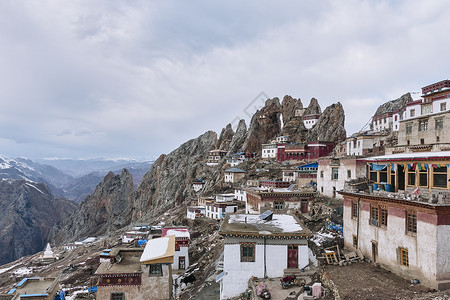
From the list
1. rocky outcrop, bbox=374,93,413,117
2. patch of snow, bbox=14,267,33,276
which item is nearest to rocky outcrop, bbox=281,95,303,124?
rocky outcrop, bbox=374,93,413,117

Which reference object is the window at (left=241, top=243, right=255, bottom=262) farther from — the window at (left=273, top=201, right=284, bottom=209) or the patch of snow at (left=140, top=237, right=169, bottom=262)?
the window at (left=273, top=201, right=284, bottom=209)

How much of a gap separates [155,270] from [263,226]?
1000 centimetres

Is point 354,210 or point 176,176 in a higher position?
point 354,210

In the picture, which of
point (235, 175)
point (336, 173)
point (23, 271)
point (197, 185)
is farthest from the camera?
point (197, 185)

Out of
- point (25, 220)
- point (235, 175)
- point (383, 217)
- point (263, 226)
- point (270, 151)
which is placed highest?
point (270, 151)

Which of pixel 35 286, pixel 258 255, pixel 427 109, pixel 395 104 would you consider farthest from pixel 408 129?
pixel 395 104

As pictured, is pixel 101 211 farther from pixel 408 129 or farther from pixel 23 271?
pixel 408 129

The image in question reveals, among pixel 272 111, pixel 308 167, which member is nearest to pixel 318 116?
pixel 272 111

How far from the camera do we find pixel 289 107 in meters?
121

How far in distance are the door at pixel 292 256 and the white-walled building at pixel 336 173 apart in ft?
66.6

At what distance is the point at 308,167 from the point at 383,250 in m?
43.3

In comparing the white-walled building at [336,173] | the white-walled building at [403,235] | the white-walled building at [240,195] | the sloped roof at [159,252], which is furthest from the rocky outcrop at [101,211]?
the white-walled building at [403,235]

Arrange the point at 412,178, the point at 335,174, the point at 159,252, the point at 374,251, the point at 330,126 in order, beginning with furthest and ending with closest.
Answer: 1. the point at 330,126
2. the point at 335,174
3. the point at 159,252
4. the point at 374,251
5. the point at 412,178

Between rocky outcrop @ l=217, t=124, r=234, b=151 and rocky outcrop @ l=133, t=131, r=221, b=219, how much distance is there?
4203 mm
